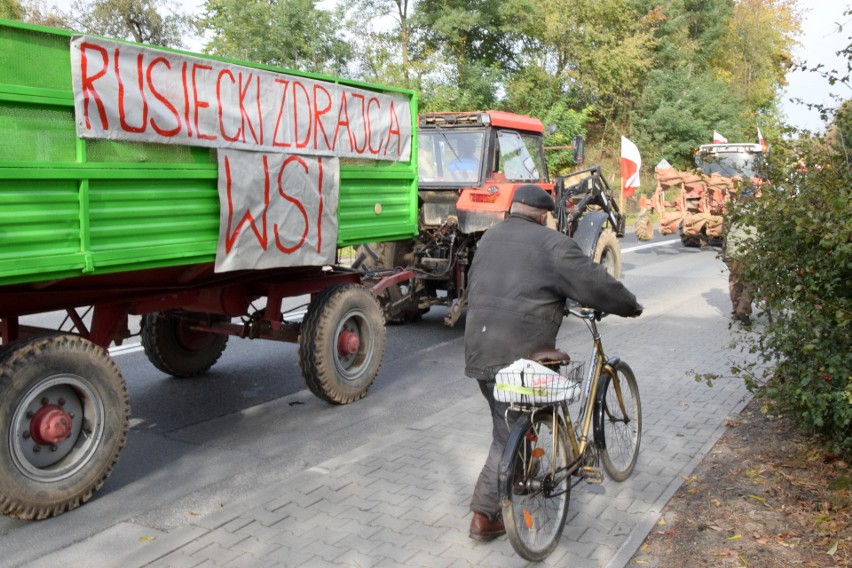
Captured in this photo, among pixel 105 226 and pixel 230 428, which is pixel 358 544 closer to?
pixel 105 226

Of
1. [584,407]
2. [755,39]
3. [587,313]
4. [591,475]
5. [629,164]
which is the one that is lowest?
[591,475]

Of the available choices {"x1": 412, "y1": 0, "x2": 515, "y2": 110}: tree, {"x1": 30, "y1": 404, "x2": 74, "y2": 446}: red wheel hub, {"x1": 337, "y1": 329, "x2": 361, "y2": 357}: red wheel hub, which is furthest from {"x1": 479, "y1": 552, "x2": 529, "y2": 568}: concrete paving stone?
{"x1": 412, "y1": 0, "x2": 515, "y2": 110}: tree

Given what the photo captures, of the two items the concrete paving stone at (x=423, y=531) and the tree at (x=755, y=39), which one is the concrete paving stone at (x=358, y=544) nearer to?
the concrete paving stone at (x=423, y=531)

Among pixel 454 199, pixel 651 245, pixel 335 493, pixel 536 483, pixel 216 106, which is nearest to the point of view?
pixel 536 483

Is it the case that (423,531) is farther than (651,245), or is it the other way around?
(651,245)

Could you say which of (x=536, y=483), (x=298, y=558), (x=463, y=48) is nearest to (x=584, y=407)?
(x=536, y=483)

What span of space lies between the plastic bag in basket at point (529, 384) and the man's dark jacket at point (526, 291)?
0.64ft

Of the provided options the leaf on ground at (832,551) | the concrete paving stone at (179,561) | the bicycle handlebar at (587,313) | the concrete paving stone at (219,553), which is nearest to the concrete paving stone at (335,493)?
the concrete paving stone at (219,553)

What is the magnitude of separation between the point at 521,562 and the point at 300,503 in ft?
4.37

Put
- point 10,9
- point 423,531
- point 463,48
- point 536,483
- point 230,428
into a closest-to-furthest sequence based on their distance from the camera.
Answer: point 536,483 → point 423,531 → point 230,428 → point 10,9 → point 463,48

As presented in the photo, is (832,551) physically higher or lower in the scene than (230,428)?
higher

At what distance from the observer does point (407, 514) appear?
4.38 m

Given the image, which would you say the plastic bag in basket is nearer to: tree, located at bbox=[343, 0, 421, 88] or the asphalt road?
the asphalt road

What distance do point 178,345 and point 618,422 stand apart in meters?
4.17
